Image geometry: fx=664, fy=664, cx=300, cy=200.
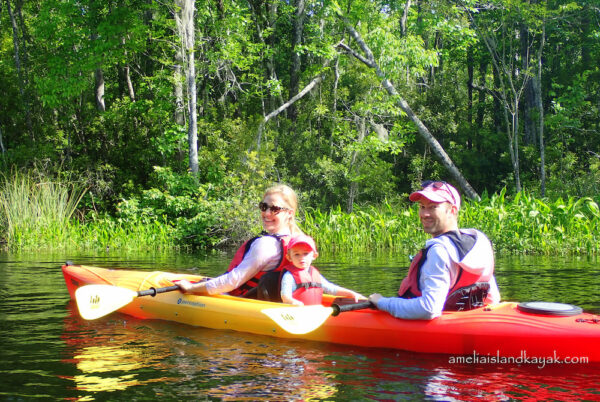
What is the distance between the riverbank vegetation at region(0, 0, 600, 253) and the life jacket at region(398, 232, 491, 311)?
283 inches

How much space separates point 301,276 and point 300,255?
0.67 ft

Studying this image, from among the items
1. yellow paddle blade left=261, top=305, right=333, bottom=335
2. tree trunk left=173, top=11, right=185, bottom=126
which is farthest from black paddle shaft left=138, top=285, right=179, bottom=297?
tree trunk left=173, top=11, right=185, bottom=126

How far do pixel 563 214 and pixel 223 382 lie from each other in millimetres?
7935

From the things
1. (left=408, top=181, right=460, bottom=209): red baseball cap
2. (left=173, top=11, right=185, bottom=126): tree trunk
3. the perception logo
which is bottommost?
the perception logo

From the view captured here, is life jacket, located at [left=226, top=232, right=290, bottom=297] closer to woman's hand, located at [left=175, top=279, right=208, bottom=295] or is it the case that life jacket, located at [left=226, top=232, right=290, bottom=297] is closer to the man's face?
woman's hand, located at [left=175, top=279, right=208, bottom=295]

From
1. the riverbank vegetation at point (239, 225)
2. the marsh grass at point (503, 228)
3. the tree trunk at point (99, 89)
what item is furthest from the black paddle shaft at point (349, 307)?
the tree trunk at point (99, 89)

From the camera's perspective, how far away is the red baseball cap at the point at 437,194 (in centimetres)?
359

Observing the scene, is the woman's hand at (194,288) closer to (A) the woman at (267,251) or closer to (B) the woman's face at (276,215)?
(A) the woman at (267,251)

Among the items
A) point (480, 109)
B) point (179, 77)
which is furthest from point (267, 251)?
point (480, 109)

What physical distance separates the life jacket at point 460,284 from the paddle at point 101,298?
1.96m

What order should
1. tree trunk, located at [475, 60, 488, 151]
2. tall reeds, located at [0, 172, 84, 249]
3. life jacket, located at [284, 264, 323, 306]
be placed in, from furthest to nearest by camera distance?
tree trunk, located at [475, 60, 488, 151] < tall reeds, located at [0, 172, 84, 249] < life jacket, located at [284, 264, 323, 306]

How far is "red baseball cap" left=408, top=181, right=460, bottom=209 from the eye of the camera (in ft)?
11.8

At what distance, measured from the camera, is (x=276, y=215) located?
452cm

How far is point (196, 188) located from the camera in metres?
14.0
